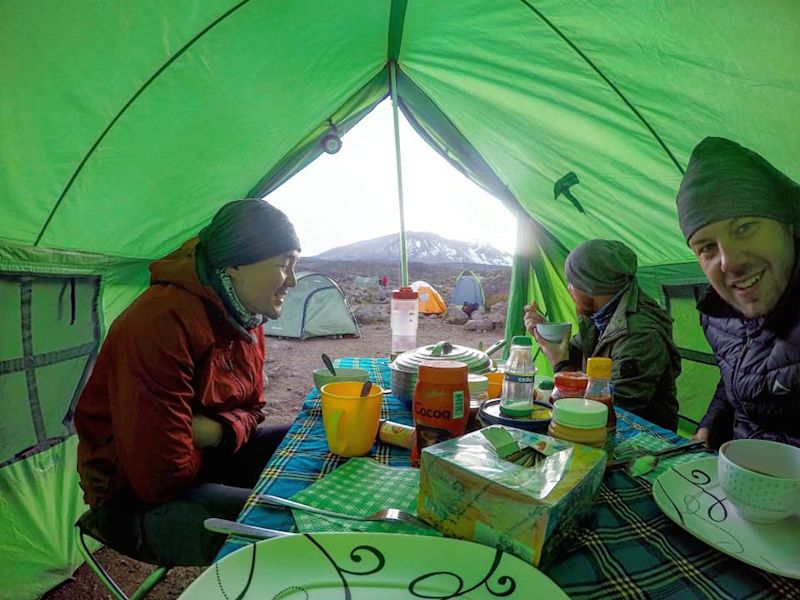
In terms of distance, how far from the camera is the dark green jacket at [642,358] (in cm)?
141

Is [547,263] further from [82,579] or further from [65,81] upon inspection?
[82,579]

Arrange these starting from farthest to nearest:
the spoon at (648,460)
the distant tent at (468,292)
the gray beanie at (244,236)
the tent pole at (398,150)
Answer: the distant tent at (468,292), the tent pole at (398,150), the gray beanie at (244,236), the spoon at (648,460)

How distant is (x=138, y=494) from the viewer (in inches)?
43.8

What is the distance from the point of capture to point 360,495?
2.35 feet

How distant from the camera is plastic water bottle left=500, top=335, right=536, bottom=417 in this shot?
0.83 m

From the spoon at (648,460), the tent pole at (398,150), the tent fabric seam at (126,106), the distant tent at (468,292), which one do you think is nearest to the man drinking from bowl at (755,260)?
the spoon at (648,460)

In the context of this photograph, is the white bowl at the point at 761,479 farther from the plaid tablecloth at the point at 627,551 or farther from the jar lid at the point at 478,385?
the jar lid at the point at 478,385

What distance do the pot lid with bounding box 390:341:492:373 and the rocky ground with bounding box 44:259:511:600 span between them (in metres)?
0.15

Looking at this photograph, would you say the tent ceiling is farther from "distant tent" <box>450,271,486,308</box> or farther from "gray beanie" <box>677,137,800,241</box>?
"distant tent" <box>450,271,486,308</box>

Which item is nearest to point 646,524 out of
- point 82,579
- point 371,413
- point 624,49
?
point 371,413

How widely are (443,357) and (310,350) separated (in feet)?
16.1

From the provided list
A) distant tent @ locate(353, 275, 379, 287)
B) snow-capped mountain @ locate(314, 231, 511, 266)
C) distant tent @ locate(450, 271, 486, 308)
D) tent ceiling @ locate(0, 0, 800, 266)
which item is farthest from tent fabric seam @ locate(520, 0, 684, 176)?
snow-capped mountain @ locate(314, 231, 511, 266)

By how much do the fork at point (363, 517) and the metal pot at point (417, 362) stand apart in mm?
509

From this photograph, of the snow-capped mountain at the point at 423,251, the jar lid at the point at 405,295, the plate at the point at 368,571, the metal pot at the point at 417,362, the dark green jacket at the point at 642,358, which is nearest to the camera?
the plate at the point at 368,571
